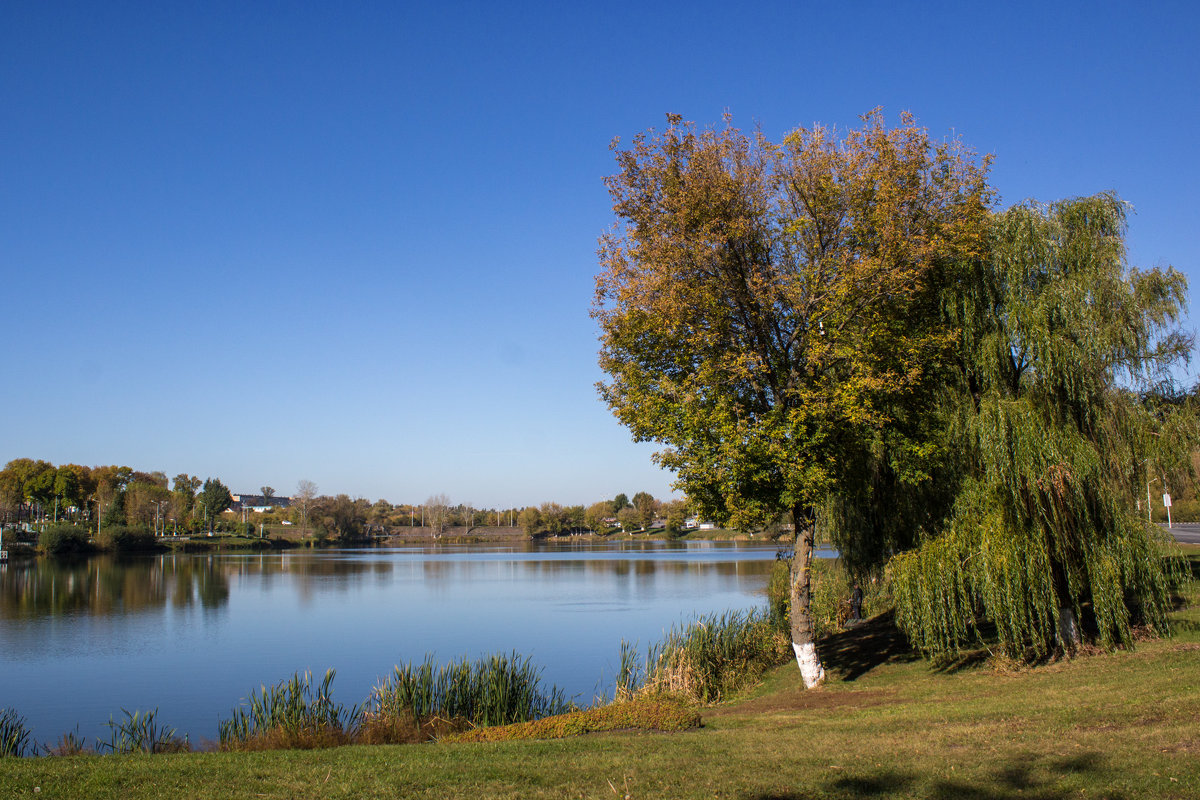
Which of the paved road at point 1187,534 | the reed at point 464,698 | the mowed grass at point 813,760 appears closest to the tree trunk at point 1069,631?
the mowed grass at point 813,760

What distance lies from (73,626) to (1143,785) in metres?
38.5

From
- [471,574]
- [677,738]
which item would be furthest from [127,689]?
[471,574]

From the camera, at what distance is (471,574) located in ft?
224

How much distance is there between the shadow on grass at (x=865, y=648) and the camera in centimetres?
1866

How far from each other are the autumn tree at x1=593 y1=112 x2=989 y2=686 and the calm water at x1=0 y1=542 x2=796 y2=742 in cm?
804

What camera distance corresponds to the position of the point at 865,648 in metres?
20.9

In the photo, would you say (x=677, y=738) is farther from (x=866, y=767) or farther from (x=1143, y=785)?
(x=1143, y=785)

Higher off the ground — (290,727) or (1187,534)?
(290,727)

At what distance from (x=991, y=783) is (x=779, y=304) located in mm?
11806

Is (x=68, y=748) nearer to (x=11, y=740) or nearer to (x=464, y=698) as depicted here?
(x=11, y=740)

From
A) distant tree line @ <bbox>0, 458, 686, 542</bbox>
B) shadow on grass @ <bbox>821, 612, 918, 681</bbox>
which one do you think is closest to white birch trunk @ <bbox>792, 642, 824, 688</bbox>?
shadow on grass @ <bbox>821, 612, 918, 681</bbox>

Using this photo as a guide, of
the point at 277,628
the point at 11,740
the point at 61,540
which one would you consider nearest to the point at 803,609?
the point at 11,740

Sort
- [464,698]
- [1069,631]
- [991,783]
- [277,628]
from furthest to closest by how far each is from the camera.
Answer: [277,628] → [464,698] → [1069,631] → [991,783]

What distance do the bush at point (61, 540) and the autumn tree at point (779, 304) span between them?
93887mm
